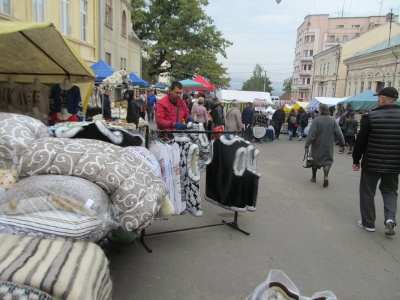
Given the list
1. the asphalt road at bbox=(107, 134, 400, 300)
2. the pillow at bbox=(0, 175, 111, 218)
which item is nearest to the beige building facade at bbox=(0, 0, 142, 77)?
the asphalt road at bbox=(107, 134, 400, 300)

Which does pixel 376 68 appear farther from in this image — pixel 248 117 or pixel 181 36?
pixel 248 117

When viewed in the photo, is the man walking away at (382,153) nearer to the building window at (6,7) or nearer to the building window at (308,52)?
the building window at (6,7)

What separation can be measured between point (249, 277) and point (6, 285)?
7.71 feet

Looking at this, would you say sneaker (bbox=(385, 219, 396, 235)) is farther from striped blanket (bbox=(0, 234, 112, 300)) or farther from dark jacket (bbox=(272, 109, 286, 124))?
dark jacket (bbox=(272, 109, 286, 124))

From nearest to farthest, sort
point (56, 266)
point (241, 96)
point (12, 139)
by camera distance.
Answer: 1. point (56, 266)
2. point (12, 139)
3. point (241, 96)

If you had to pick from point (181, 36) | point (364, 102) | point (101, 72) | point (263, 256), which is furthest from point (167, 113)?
point (181, 36)

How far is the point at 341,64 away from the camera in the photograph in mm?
46562

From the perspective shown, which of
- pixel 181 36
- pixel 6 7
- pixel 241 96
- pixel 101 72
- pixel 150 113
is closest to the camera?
pixel 6 7

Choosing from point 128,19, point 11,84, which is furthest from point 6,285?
point 128,19

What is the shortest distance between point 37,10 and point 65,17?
239cm

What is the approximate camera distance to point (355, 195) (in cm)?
647

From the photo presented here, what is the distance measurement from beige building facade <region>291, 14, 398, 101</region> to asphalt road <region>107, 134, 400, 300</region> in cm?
6958

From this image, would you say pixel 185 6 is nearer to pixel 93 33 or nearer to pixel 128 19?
pixel 128 19

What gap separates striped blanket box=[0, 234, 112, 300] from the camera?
55.7 inches
